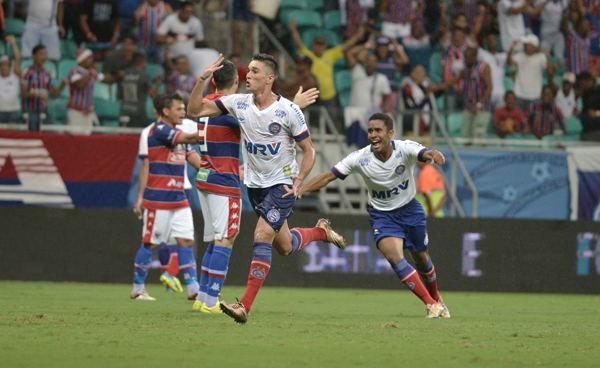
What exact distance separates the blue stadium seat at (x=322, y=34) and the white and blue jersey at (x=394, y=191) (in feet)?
31.9

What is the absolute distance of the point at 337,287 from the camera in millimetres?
12945

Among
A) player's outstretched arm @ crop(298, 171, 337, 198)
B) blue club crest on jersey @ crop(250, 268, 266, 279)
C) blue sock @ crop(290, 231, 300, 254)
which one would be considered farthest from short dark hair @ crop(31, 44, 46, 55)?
blue club crest on jersey @ crop(250, 268, 266, 279)

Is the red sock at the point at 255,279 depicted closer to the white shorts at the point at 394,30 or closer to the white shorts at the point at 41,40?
the white shorts at the point at 41,40

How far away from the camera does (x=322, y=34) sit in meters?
17.8

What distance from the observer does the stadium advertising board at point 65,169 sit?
41.4ft

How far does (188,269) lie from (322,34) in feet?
31.0

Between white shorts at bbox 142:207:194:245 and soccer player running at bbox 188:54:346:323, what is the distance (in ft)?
9.57

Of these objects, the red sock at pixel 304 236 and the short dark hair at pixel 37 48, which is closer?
the red sock at pixel 304 236

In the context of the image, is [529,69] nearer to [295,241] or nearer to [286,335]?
[295,241]

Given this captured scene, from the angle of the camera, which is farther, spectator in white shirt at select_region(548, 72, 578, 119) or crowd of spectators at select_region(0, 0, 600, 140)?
spectator in white shirt at select_region(548, 72, 578, 119)

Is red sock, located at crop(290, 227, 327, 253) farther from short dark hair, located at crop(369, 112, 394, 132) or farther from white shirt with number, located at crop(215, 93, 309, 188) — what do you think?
short dark hair, located at crop(369, 112, 394, 132)

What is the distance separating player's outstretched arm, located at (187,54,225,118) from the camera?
6.84 m

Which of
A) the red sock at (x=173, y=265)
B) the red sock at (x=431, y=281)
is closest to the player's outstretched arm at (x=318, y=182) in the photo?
the red sock at (x=431, y=281)

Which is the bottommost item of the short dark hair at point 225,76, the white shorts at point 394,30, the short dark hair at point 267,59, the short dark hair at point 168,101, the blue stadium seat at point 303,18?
the short dark hair at point 168,101
